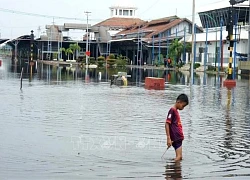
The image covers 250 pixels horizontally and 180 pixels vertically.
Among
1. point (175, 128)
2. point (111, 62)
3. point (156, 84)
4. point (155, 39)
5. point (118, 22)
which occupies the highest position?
point (118, 22)

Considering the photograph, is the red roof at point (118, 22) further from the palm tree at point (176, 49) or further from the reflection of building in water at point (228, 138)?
the reflection of building in water at point (228, 138)

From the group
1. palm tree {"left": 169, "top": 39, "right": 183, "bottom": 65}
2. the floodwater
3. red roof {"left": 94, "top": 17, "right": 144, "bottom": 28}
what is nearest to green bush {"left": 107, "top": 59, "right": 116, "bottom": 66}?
palm tree {"left": 169, "top": 39, "right": 183, "bottom": 65}

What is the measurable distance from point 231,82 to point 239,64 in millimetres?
29169

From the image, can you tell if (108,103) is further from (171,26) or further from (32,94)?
(171,26)

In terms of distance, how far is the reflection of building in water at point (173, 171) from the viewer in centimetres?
908

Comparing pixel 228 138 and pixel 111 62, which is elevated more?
pixel 111 62

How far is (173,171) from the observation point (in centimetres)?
955

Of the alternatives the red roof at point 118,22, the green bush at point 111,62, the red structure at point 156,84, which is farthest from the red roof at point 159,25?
the red structure at point 156,84

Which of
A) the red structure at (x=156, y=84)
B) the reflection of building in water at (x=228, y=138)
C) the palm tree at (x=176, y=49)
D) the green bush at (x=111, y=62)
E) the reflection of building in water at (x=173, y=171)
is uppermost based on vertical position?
the palm tree at (x=176, y=49)

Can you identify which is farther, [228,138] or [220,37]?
[220,37]

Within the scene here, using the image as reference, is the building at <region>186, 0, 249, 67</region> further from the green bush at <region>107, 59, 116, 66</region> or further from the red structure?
the red structure

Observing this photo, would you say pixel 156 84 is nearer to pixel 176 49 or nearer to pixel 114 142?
pixel 114 142

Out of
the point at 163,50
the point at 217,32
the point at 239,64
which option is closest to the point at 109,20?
the point at 163,50

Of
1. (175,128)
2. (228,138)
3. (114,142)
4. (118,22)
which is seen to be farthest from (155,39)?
(175,128)
